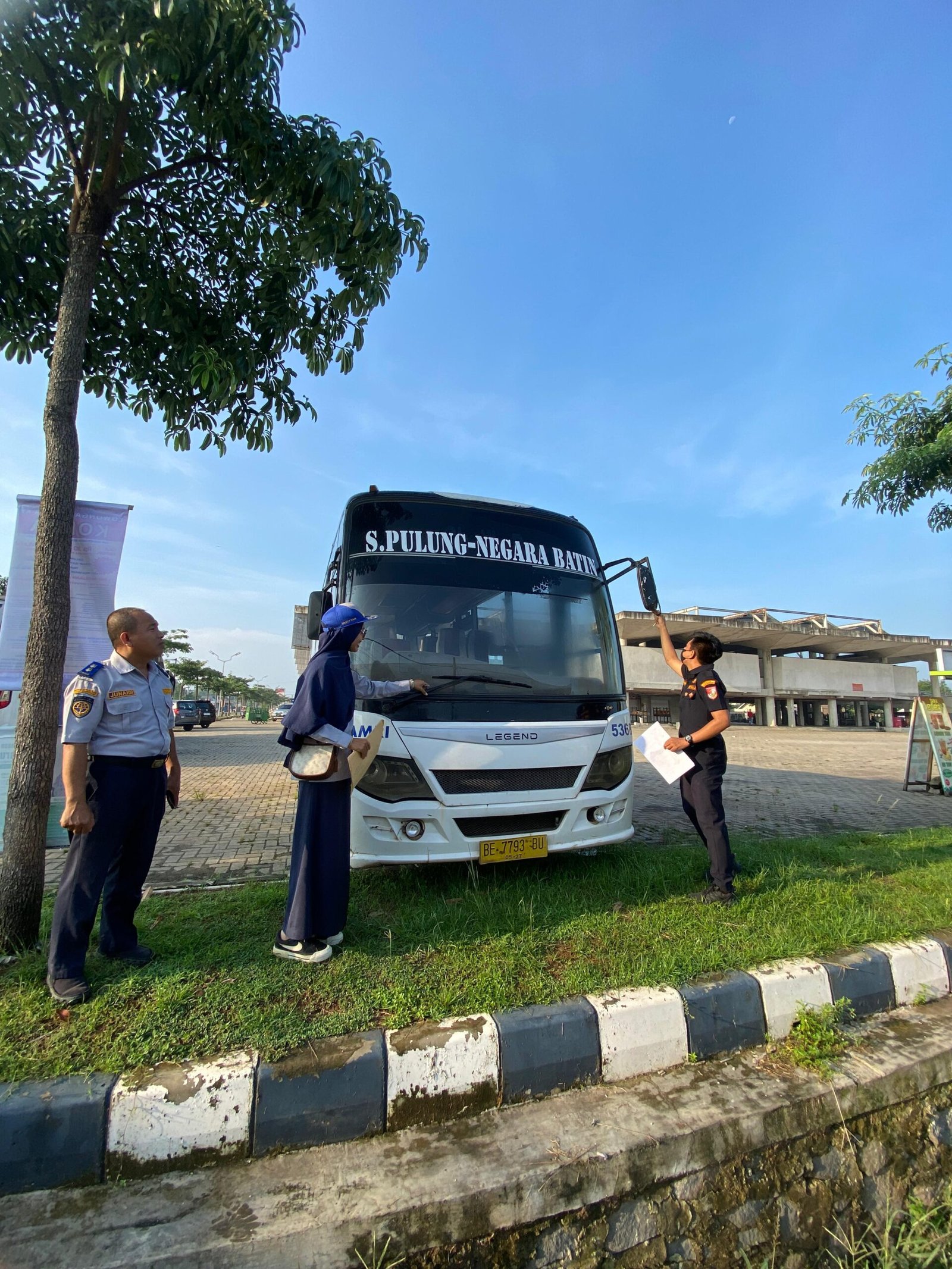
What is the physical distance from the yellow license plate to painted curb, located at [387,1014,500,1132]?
4.39 ft

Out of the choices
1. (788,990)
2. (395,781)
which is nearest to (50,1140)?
(395,781)

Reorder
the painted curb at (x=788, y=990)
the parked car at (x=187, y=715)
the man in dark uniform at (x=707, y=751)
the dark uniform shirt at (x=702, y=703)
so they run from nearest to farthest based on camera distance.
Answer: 1. the painted curb at (x=788, y=990)
2. the man in dark uniform at (x=707, y=751)
3. the dark uniform shirt at (x=702, y=703)
4. the parked car at (x=187, y=715)

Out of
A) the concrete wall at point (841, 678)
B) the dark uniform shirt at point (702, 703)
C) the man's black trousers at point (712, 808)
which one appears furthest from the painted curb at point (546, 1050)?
the concrete wall at point (841, 678)

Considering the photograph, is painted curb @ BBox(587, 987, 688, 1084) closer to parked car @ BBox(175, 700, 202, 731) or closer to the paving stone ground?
the paving stone ground

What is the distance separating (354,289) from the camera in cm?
429

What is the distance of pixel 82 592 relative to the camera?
4148mm

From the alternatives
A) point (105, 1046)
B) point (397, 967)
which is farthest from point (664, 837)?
point (105, 1046)

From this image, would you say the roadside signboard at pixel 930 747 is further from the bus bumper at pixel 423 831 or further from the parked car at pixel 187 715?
the parked car at pixel 187 715

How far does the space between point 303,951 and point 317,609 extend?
7.42 feet

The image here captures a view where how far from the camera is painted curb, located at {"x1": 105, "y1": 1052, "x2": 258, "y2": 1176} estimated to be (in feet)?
6.66

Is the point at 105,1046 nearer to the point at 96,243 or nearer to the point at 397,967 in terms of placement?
the point at 397,967

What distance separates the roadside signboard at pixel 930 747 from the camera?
380 inches

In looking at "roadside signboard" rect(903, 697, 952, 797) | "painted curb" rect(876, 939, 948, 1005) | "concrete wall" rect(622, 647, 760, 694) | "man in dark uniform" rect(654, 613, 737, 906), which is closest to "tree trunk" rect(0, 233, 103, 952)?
"man in dark uniform" rect(654, 613, 737, 906)

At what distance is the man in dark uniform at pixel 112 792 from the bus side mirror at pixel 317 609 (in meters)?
1.28
